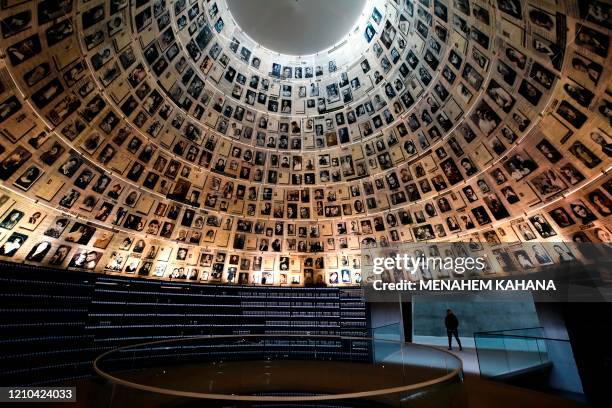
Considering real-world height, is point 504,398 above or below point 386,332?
below

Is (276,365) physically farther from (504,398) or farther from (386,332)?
(504,398)

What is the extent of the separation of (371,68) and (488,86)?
18.6 feet

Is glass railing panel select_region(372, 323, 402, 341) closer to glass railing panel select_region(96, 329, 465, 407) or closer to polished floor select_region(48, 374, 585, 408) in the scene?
glass railing panel select_region(96, 329, 465, 407)

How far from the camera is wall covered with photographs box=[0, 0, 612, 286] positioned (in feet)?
29.6

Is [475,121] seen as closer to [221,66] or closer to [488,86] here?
[488,86]

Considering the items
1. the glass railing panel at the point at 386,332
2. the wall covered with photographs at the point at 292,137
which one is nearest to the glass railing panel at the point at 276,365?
the glass railing panel at the point at 386,332

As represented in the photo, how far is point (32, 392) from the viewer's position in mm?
7855

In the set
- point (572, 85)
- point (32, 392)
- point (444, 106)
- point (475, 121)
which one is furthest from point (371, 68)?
point (32, 392)

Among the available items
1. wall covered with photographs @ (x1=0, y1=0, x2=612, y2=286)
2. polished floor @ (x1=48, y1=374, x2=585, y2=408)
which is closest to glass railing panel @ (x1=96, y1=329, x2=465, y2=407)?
polished floor @ (x1=48, y1=374, x2=585, y2=408)

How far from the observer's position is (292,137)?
54.2 ft

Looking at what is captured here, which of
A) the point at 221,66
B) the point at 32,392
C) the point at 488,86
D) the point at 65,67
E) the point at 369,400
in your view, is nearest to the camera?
the point at 369,400

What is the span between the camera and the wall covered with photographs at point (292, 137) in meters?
9.03

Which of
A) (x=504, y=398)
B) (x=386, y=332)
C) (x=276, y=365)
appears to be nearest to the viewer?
(x=504, y=398)

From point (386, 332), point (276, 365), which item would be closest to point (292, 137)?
point (386, 332)
